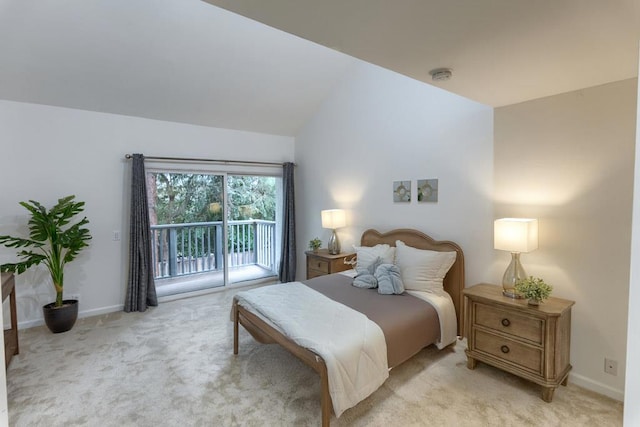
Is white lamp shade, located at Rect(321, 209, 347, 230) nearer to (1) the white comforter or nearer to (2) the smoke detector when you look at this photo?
(1) the white comforter

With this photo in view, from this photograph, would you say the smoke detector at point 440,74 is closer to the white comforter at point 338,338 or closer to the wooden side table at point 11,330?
the white comforter at point 338,338

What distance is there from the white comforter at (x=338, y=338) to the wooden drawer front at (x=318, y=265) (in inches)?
55.1

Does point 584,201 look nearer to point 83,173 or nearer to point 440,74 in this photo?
point 440,74

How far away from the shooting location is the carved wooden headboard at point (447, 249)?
3.12 m

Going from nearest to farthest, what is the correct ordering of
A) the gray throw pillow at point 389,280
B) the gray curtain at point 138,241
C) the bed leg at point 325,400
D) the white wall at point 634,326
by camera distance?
the white wall at point 634,326
the bed leg at point 325,400
the gray throw pillow at point 389,280
the gray curtain at point 138,241

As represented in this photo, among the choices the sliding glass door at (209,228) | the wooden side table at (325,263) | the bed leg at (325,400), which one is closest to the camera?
the bed leg at (325,400)

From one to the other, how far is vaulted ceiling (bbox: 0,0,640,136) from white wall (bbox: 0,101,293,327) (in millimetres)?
192

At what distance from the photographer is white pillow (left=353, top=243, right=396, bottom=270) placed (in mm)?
3416

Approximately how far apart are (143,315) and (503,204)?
164 inches

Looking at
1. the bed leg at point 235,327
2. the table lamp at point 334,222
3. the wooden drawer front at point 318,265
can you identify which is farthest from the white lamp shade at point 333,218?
the bed leg at point 235,327

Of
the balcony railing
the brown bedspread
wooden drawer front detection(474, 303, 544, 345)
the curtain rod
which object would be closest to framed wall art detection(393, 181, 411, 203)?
the brown bedspread

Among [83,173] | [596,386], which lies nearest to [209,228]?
[83,173]

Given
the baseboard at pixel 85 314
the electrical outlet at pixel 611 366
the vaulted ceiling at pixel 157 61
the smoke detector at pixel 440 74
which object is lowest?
the baseboard at pixel 85 314

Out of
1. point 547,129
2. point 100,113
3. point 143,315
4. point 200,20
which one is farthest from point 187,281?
point 547,129
